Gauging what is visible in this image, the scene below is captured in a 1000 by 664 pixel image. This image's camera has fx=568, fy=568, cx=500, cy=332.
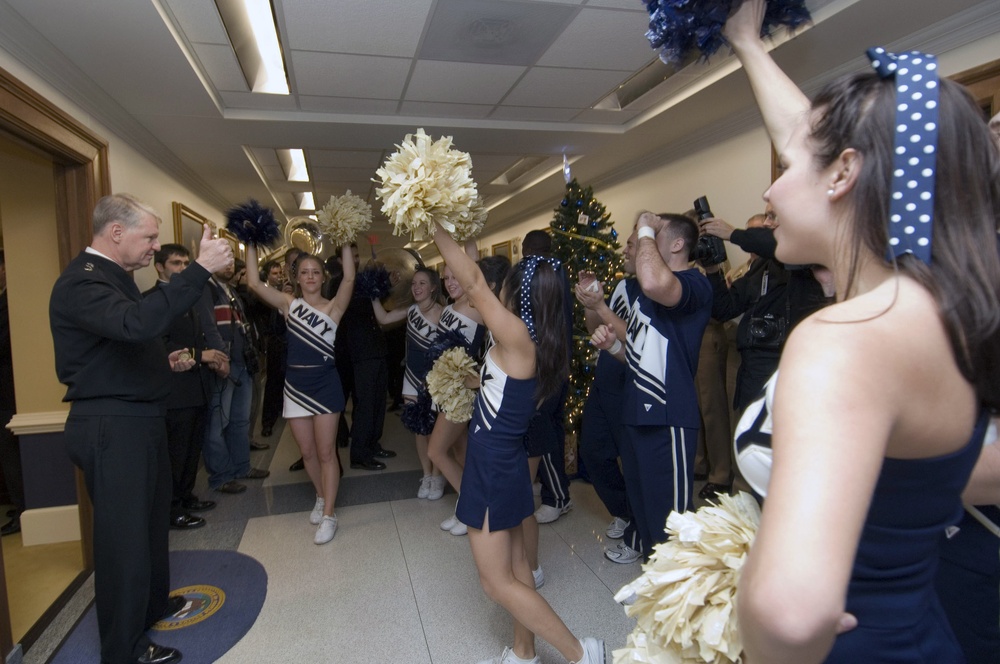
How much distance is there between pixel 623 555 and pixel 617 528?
0.33 m

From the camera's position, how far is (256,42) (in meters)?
3.50

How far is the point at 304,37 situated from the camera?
3.21 meters

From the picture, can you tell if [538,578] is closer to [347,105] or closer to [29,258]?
[29,258]

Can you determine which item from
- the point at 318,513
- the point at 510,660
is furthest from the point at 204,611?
the point at 510,660

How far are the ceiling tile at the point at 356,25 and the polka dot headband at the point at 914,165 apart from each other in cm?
272

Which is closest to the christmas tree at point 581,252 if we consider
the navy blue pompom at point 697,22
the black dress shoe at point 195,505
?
the black dress shoe at point 195,505

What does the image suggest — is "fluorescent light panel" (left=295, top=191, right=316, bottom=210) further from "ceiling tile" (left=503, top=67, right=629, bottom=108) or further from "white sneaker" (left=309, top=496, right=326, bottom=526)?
"white sneaker" (left=309, top=496, right=326, bottom=526)

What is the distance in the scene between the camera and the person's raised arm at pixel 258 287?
348 cm

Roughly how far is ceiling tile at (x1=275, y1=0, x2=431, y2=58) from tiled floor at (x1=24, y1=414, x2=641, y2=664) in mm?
2924

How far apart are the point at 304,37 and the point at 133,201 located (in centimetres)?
153

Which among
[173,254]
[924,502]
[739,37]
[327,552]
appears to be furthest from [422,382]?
[924,502]

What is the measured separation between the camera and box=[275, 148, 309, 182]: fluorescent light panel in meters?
6.13

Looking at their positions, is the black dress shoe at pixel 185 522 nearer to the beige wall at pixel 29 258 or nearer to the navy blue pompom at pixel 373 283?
the beige wall at pixel 29 258

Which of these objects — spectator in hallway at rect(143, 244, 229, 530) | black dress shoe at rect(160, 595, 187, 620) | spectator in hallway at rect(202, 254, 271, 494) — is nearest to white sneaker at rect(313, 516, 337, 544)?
black dress shoe at rect(160, 595, 187, 620)
